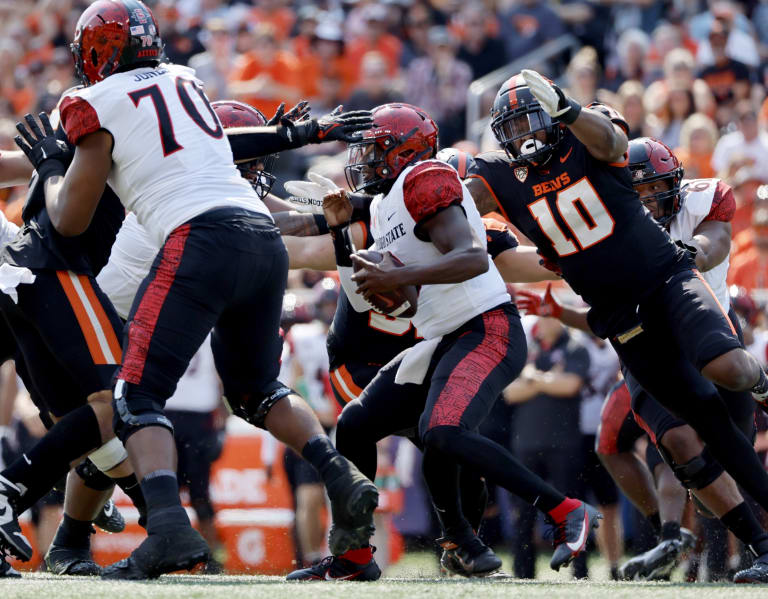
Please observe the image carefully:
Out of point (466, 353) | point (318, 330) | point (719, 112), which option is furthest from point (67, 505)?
point (719, 112)

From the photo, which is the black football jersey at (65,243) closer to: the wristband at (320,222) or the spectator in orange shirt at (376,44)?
the wristband at (320,222)

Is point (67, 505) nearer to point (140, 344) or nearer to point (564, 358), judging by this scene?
point (140, 344)

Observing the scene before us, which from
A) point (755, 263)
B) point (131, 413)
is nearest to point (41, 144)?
point (131, 413)

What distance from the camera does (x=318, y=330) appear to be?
27.0 ft

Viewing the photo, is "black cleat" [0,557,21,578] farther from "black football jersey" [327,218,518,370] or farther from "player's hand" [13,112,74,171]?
"black football jersey" [327,218,518,370]

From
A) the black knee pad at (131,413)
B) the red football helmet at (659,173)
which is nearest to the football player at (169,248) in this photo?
the black knee pad at (131,413)

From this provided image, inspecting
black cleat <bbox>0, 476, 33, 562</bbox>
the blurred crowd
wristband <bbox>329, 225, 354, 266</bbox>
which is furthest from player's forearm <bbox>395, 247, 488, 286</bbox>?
the blurred crowd

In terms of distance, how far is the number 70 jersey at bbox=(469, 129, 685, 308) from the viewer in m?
5.07

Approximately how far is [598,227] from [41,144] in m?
2.13

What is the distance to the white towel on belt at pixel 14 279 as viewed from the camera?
184 inches

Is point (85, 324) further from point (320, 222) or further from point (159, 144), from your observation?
point (320, 222)

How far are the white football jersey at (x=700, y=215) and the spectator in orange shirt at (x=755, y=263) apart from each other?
8.98 feet

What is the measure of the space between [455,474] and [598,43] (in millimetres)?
8242

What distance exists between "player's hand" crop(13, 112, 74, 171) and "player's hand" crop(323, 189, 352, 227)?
97cm
